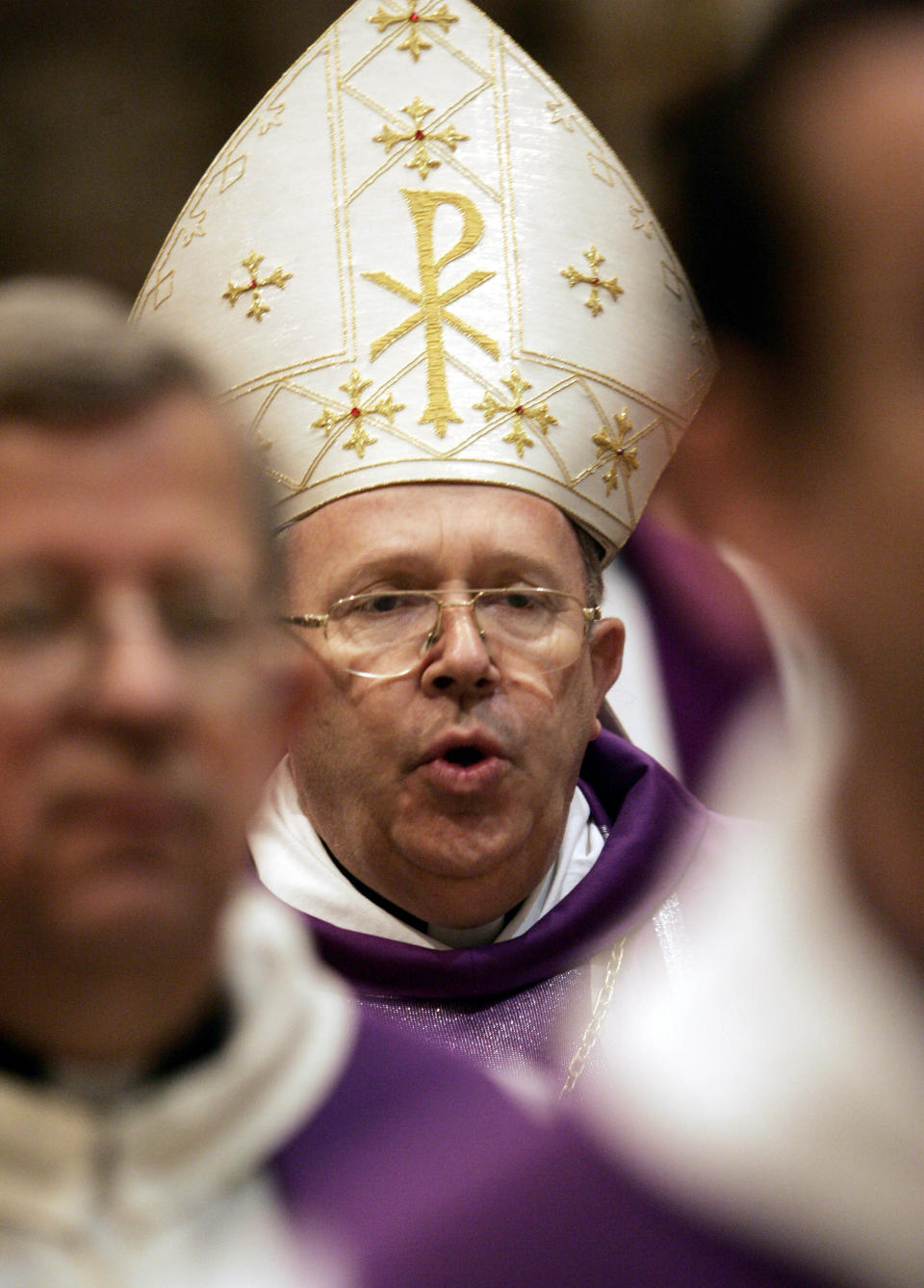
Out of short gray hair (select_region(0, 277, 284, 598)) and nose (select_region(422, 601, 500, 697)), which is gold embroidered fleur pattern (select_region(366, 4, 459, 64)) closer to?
nose (select_region(422, 601, 500, 697))

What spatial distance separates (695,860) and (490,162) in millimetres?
→ 1521

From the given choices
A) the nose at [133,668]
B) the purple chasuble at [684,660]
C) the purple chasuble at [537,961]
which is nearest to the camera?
the nose at [133,668]

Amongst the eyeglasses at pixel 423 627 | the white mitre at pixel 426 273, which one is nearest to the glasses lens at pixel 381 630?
the eyeglasses at pixel 423 627

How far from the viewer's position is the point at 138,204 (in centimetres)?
360

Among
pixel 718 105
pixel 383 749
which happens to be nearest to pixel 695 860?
pixel 383 749

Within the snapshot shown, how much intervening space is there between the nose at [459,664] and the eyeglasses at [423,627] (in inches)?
0.6

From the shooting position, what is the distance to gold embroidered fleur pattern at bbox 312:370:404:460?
3.56m

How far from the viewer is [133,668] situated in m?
1.00

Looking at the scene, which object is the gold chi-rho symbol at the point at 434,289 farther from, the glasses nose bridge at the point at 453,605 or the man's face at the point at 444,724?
the glasses nose bridge at the point at 453,605

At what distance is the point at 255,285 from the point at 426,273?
35 centimetres

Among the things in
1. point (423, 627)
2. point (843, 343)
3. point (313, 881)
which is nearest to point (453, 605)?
point (423, 627)

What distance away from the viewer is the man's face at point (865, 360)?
123cm

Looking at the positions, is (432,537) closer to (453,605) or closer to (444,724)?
(453,605)

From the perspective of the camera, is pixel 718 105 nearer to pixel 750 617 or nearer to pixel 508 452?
pixel 750 617
